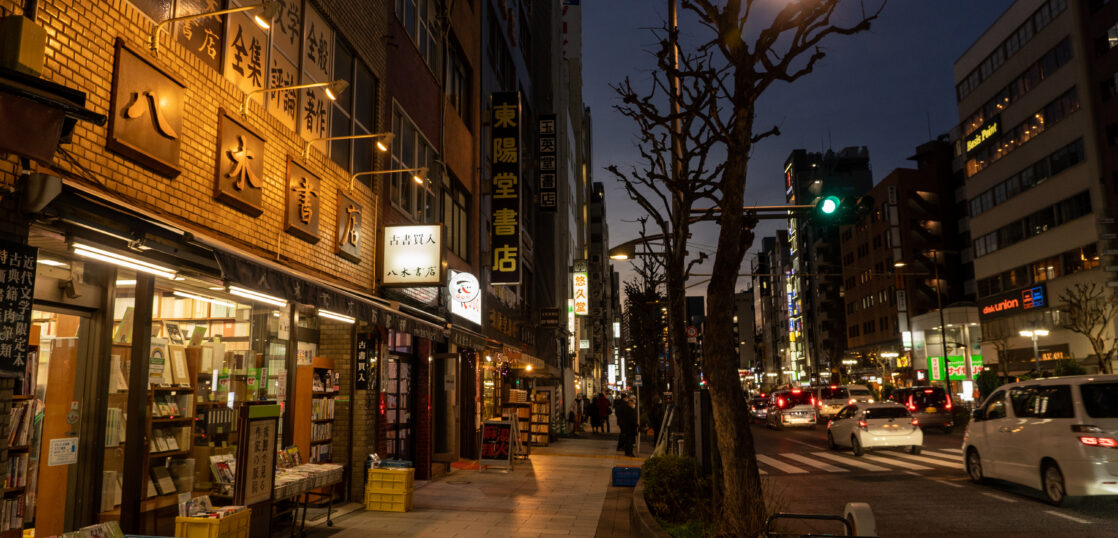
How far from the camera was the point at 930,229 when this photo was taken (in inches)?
3012

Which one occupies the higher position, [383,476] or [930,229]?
[930,229]

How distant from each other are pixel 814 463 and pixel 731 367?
46.6ft

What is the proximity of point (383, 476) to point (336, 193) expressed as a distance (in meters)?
4.62

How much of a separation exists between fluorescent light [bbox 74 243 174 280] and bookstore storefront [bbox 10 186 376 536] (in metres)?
0.01

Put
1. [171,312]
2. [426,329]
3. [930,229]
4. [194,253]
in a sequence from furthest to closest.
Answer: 1. [930,229]
2. [426,329]
3. [171,312]
4. [194,253]

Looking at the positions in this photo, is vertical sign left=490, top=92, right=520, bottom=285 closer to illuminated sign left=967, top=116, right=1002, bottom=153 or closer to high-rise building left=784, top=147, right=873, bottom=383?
illuminated sign left=967, top=116, right=1002, bottom=153

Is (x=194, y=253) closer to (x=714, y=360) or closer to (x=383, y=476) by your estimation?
(x=714, y=360)

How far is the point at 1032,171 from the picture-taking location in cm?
5056

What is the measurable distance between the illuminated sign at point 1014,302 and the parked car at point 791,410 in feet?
59.5

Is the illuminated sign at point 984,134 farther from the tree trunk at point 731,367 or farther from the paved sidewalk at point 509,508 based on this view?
the tree trunk at point 731,367

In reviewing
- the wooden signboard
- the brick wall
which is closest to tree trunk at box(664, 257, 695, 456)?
the wooden signboard

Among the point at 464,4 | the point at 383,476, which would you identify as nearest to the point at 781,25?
the point at 383,476

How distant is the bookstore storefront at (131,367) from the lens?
19.7 feet

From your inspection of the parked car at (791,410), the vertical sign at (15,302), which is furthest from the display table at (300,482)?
the parked car at (791,410)
